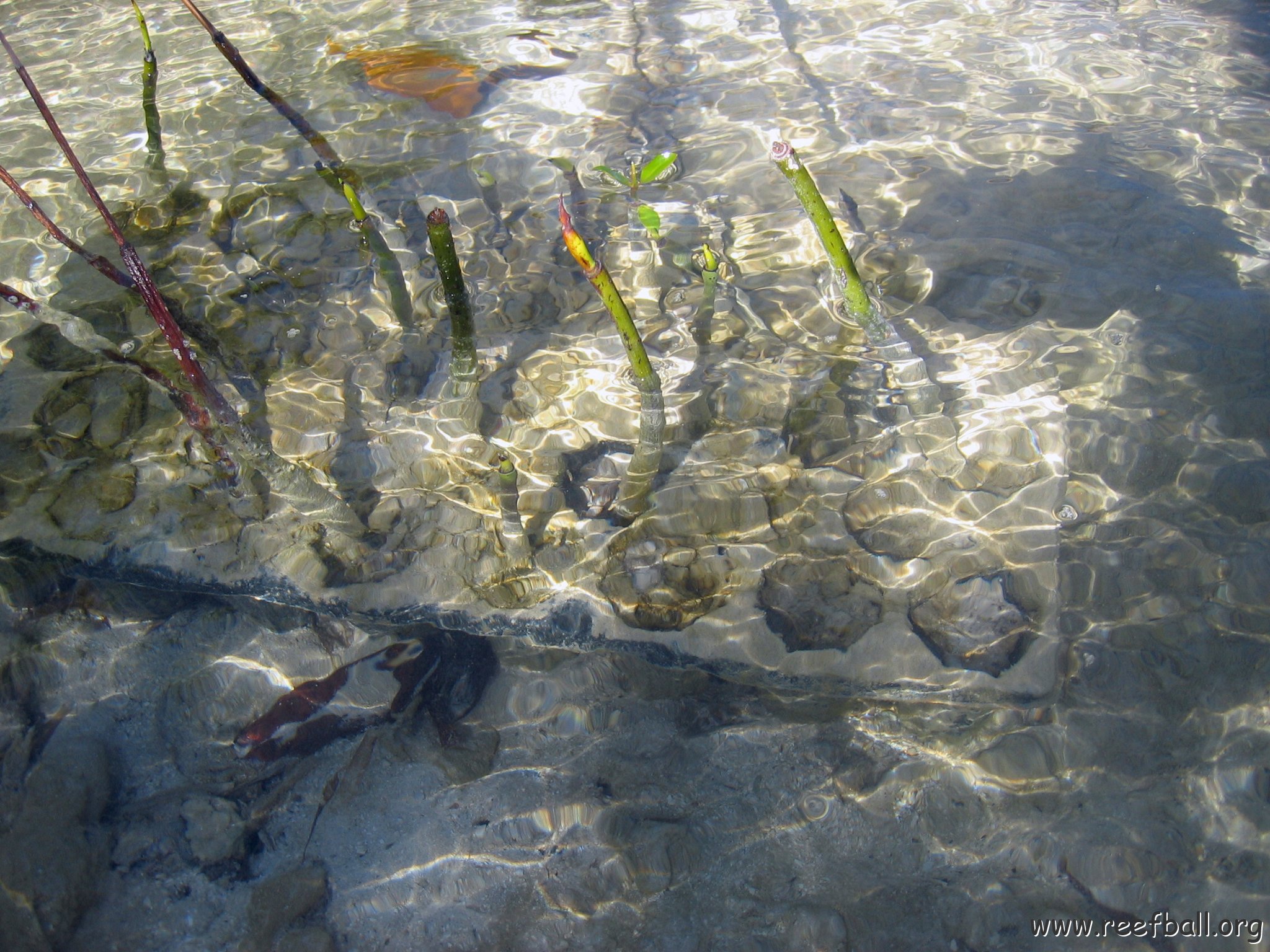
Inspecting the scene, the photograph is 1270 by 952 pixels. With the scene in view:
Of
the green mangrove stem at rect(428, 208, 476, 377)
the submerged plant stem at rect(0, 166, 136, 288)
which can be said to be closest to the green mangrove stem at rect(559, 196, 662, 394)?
the green mangrove stem at rect(428, 208, 476, 377)

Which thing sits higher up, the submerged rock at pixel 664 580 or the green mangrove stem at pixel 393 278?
the green mangrove stem at pixel 393 278

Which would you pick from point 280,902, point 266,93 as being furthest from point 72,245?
point 280,902

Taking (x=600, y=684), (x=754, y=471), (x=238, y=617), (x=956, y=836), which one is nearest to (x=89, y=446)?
(x=238, y=617)

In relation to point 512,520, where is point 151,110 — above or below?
above

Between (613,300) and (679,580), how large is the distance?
134 centimetres

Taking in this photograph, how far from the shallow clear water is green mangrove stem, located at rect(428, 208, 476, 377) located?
1.26 feet

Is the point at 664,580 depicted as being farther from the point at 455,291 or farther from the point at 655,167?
the point at 655,167

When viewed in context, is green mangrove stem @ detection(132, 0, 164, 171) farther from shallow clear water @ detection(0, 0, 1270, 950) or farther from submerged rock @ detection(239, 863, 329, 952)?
submerged rock @ detection(239, 863, 329, 952)

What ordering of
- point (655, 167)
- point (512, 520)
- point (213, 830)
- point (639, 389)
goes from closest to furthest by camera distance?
point (639, 389) → point (213, 830) → point (512, 520) → point (655, 167)

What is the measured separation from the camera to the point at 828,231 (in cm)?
237

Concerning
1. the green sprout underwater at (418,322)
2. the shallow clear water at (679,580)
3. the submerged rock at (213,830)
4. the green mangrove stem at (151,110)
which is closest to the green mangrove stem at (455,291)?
the green sprout underwater at (418,322)

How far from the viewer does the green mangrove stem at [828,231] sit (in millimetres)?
2158

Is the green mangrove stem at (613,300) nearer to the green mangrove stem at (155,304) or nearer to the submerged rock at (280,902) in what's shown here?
the green mangrove stem at (155,304)

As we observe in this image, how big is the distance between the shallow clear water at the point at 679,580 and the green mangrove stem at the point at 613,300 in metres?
0.90
